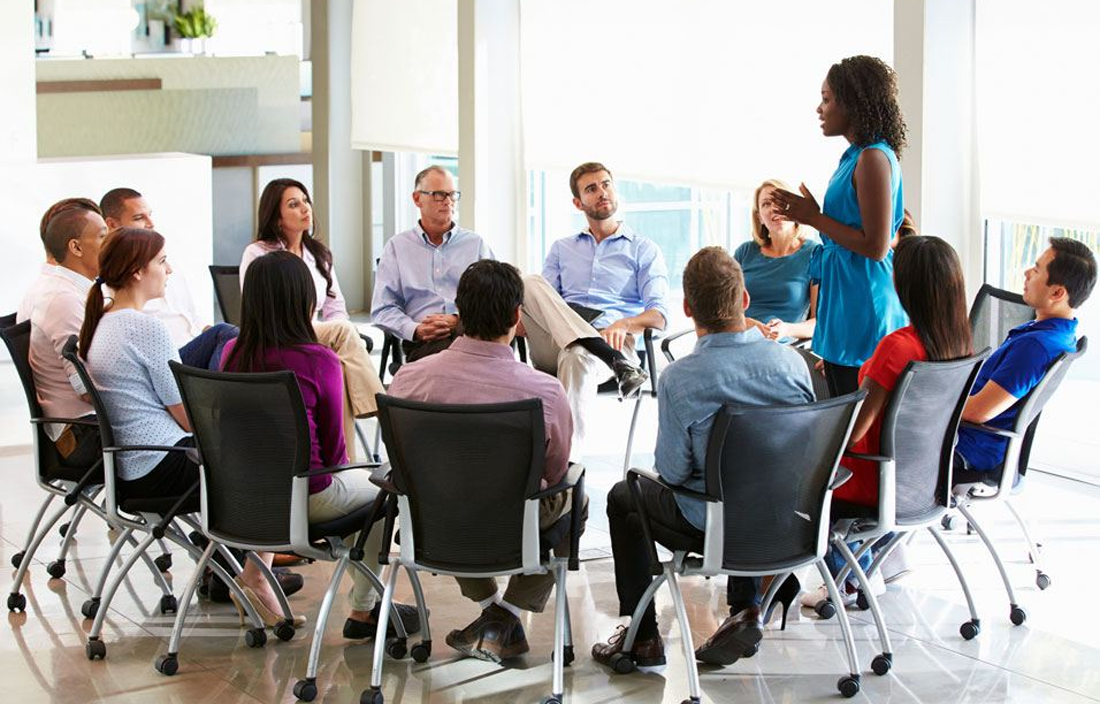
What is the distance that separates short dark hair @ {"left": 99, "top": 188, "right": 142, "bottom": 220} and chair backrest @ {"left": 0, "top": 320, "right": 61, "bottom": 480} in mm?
1254

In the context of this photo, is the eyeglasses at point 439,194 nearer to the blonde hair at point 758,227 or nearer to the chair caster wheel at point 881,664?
the blonde hair at point 758,227

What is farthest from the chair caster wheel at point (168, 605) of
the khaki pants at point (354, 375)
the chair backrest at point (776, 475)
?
the chair backrest at point (776, 475)

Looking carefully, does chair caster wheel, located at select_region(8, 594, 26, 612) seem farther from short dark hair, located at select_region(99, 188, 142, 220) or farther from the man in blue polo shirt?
the man in blue polo shirt

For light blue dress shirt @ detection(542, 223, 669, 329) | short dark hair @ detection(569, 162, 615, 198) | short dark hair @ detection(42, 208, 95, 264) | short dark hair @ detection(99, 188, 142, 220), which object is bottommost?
light blue dress shirt @ detection(542, 223, 669, 329)

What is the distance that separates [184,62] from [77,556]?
8397 millimetres

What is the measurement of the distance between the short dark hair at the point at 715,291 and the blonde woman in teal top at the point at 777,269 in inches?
79.6

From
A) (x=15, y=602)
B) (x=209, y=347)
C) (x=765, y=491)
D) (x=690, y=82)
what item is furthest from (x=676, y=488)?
(x=690, y=82)

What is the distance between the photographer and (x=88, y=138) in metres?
12.5

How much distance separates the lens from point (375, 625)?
405 centimetres

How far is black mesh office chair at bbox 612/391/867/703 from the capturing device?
10.7ft

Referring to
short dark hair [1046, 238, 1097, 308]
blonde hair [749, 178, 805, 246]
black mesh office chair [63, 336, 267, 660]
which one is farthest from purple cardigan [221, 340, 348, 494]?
blonde hair [749, 178, 805, 246]

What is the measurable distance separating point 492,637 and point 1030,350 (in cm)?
181

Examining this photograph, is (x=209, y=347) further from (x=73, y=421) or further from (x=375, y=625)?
(x=375, y=625)

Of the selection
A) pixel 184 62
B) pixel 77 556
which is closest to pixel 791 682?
pixel 77 556
